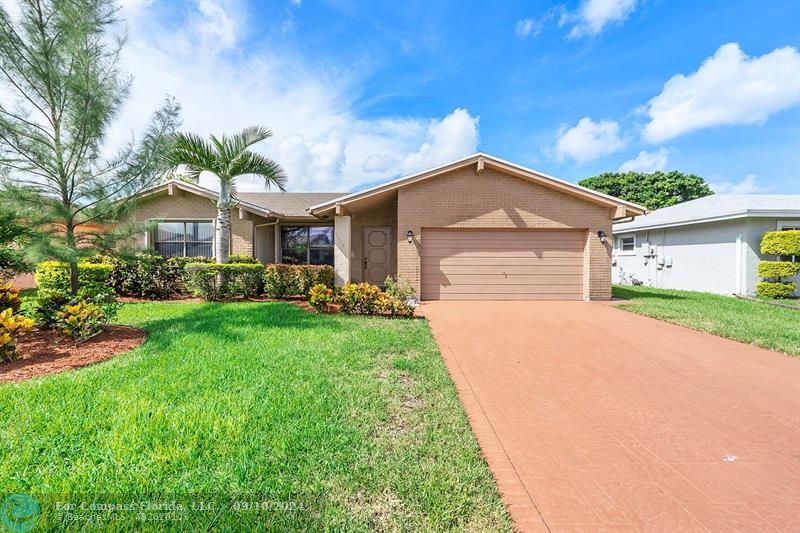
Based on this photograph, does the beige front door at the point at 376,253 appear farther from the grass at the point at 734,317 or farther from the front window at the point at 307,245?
the grass at the point at 734,317

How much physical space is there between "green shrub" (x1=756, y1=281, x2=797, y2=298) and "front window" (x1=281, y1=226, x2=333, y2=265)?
665 inches

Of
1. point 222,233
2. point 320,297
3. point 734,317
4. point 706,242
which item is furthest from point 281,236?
point 706,242

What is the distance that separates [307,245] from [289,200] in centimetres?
325

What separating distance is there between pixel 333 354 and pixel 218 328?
2.79 meters

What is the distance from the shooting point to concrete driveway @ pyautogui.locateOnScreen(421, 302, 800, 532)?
7.42 ft

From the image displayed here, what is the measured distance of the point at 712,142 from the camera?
59.8ft

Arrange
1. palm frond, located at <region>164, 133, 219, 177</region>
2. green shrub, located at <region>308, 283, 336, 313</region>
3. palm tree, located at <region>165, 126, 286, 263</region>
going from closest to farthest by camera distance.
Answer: green shrub, located at <region>308, 283, 336, 313</region> → palm frond, located at <region>164, 133, 219, 177</region> → palm tree, located at <region>165, 126, 286, 263</region>

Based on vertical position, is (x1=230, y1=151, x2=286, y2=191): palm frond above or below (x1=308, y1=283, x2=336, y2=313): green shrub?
above

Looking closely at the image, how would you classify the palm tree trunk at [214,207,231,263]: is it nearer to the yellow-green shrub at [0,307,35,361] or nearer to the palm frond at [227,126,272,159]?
the palm frond at [227,126,272,159]

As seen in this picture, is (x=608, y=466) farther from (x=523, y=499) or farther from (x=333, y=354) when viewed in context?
(x=333, y=354)

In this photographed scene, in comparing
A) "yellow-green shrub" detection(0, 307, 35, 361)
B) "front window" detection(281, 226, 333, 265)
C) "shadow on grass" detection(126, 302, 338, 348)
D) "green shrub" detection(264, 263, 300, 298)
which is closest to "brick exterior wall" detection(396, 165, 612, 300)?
"green shrub" detection(264, 263, 300, 298)

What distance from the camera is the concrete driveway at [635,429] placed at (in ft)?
7.42

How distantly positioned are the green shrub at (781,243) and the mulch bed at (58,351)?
63.9 feet

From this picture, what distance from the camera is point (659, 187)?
35.2 meters
